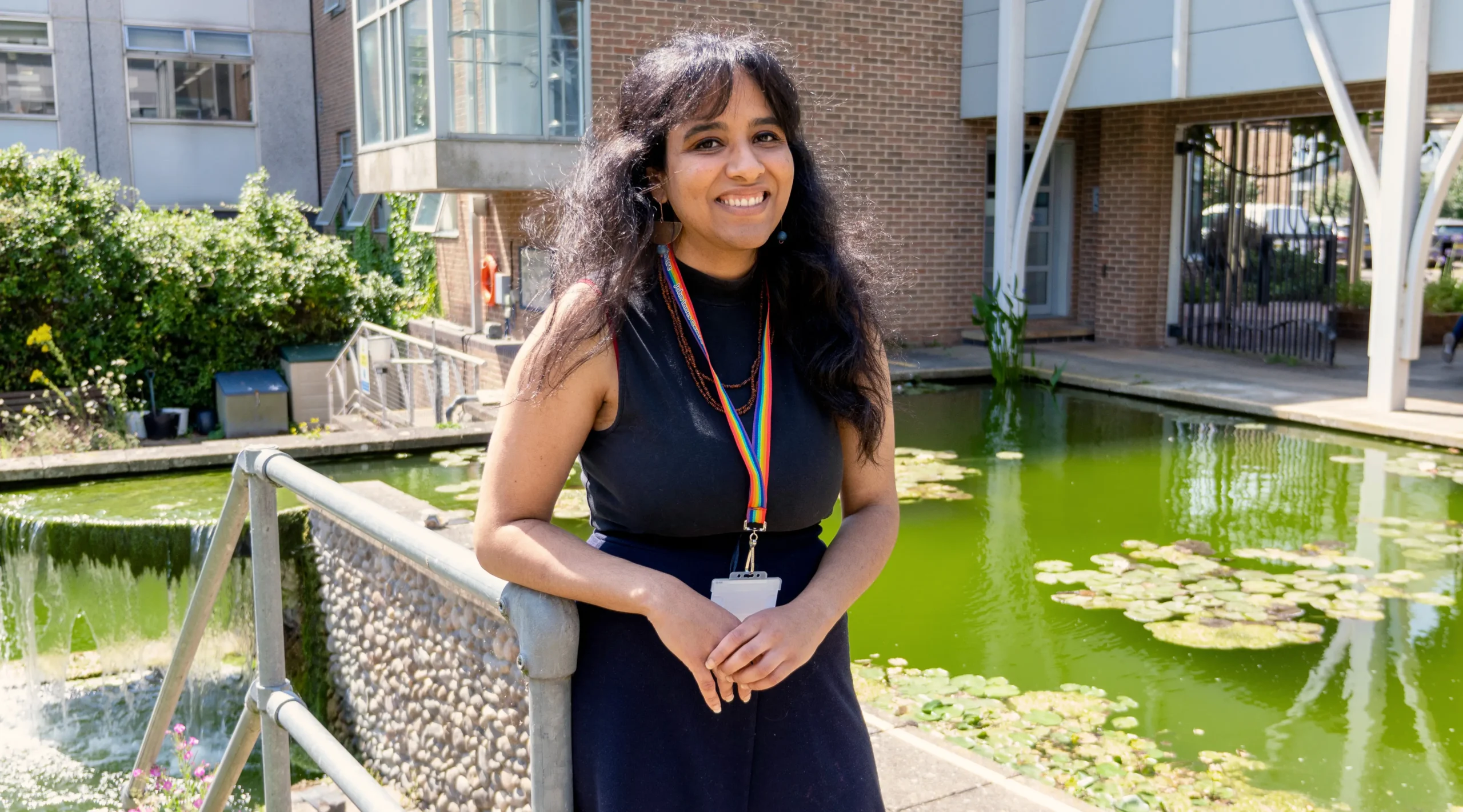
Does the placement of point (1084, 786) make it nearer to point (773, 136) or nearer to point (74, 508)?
point (773, 136)

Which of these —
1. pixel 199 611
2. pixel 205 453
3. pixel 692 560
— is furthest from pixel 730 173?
pixel 205 453

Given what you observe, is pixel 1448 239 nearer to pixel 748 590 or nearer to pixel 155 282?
pixel 155 282

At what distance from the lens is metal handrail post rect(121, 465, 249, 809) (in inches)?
101

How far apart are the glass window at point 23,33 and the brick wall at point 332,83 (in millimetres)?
3750

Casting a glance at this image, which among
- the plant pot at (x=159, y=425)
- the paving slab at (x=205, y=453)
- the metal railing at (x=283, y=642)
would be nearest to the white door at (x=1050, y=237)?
the paving slab at (x=205, y=453)

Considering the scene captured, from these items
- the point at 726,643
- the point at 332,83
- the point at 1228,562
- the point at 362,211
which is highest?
the point at 332,83

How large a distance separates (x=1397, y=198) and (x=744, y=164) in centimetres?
909

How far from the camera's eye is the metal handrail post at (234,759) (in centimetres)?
258

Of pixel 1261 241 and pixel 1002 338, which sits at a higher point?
pixel 1261 241

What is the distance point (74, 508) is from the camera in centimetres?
683

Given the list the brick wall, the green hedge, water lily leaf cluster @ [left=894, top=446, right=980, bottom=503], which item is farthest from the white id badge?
the brick wall

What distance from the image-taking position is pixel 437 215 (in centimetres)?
1539

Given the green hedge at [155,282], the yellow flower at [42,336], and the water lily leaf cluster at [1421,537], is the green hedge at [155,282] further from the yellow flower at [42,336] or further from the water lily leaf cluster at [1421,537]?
the water lily leaf cluster at [1421,537]

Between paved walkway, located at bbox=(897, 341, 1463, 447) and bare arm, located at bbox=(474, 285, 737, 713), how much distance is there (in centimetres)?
851
